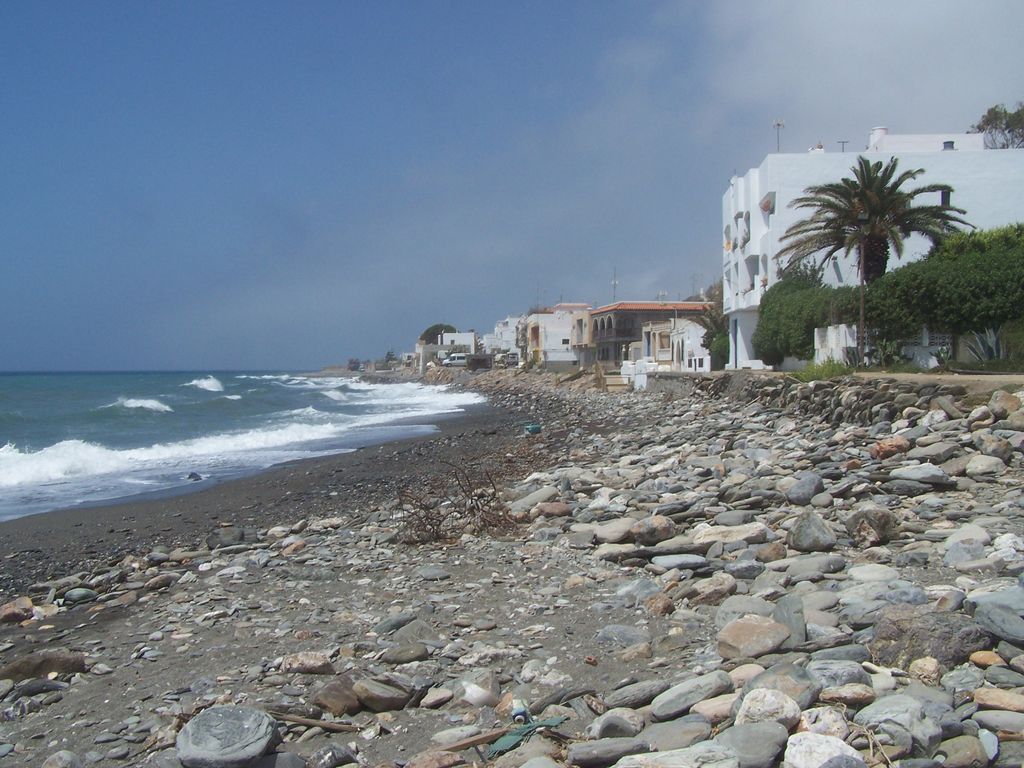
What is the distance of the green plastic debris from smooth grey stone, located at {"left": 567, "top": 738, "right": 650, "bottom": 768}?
39cm

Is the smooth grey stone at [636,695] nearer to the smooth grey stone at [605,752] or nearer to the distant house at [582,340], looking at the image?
the smooth grey stone at [605,752]

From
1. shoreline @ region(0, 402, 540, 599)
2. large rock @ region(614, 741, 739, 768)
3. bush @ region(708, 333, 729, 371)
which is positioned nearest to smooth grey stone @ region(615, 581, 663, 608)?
large rock @ region(614, 741, 739, 768)

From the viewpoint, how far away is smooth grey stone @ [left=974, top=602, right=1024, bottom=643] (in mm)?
4500

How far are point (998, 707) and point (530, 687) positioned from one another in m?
2.51

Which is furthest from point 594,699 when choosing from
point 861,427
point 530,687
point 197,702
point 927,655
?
point 861,427

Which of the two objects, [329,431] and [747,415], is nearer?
[747,415]

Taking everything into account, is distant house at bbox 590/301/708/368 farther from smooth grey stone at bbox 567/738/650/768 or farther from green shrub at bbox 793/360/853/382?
smooth grey stone at bbox 567/738/650/768

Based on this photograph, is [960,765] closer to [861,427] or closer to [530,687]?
[530,687]

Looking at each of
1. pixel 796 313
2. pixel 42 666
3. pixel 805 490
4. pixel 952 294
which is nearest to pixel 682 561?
pixel 805 490

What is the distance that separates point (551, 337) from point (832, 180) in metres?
52.7

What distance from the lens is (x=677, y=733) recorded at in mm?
4090

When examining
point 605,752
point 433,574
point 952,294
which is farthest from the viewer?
point 952,294

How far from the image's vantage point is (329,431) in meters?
33.6

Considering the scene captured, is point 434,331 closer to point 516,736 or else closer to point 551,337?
point 551,337
